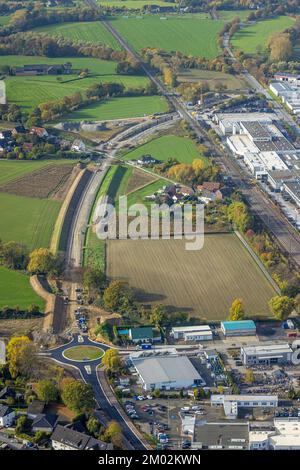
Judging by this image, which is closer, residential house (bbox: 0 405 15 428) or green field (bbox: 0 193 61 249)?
residential house (bbox: 0 405 15 428)

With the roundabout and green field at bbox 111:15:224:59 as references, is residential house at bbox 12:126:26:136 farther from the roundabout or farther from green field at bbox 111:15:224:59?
the roundabout

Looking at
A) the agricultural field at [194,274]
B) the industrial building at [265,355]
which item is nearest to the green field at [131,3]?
the agricultural field at [194,274]

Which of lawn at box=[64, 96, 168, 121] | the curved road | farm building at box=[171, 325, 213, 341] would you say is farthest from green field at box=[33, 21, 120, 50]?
the curved road

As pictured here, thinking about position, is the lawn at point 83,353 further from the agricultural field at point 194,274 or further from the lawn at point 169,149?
the lawn at point 169,149

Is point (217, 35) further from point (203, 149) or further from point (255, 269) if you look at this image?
point (255, 269)

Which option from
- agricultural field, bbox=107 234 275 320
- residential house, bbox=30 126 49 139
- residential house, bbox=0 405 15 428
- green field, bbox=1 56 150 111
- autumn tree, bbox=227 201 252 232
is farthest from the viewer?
green field, bbox=1 56 150 111

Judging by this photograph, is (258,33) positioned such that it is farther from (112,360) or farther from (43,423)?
(43,423)

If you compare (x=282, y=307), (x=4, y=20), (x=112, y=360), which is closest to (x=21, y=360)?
(x=112, y=360)
